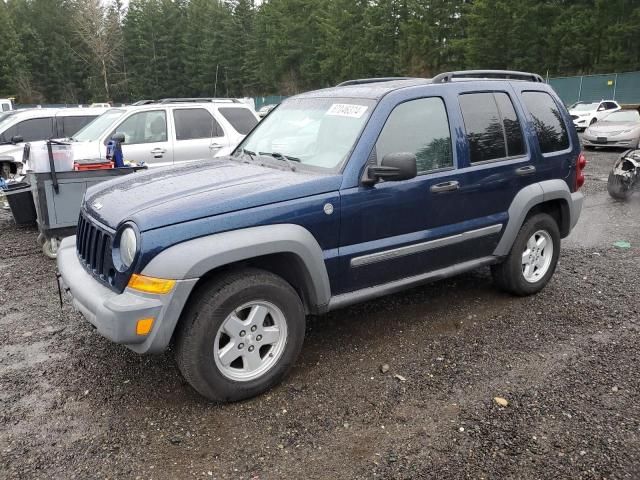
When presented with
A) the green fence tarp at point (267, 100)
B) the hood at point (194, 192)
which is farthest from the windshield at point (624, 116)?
the green fence tarp at point (267, 100)

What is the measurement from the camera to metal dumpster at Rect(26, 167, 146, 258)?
5855mm

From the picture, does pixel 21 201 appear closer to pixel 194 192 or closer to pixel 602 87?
pixel 194 192

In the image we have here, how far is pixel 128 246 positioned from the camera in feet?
9.73

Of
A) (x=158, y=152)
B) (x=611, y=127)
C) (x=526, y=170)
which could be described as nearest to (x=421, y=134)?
(x=526, y=170)

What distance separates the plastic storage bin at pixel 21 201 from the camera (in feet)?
22.8

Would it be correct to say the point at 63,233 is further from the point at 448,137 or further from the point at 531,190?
the point at 531,190

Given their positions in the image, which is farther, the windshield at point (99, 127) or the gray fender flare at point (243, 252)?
the windshield at point (99, 127)

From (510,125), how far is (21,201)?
20.6 feet

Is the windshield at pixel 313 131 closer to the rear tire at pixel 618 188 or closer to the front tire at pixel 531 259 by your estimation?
the front tire at pixel 531 259

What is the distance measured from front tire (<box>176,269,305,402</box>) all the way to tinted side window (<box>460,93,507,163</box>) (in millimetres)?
1996

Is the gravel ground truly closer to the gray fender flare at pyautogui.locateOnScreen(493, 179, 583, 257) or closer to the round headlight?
the gray fender flare at pyautogui.locateOnScreen(493, 179, 583, 257)

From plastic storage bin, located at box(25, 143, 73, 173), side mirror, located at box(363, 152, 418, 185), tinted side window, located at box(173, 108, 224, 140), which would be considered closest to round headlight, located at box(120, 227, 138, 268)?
side mirror, located at box(363, 152, 418, 185)

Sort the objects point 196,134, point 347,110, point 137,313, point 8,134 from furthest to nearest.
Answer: point 8,134, point 196,134, point 347,110, point 137,313

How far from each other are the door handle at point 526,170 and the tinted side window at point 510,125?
0.13 m
